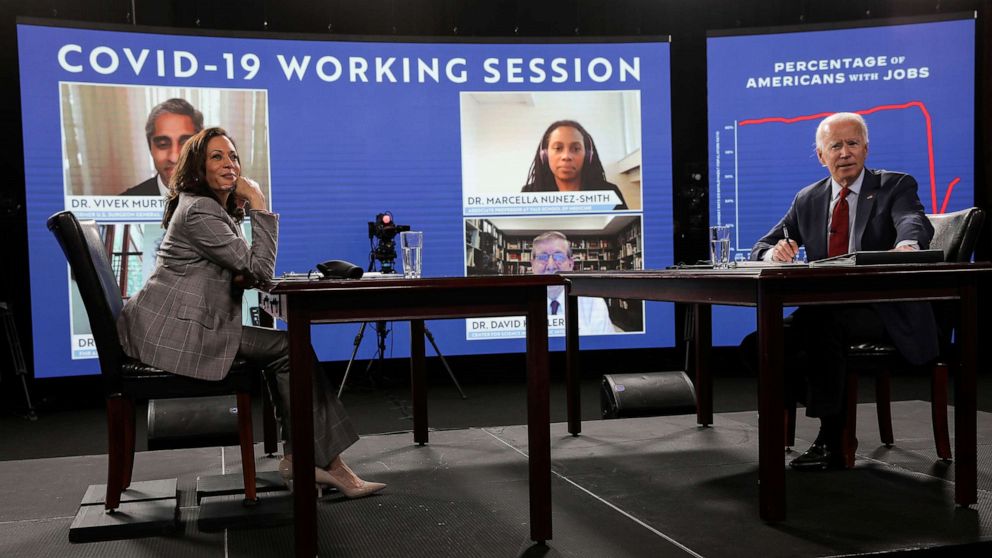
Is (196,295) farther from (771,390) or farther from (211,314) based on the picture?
(771,390)

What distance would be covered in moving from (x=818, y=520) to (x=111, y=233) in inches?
177

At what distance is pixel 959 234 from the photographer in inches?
120

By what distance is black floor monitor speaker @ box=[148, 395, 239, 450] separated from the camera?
3502 mm

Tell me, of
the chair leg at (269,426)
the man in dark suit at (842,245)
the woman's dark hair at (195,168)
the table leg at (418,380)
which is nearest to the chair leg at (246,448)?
the woman's dark hair at (195,168)

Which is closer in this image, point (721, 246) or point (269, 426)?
point (721, 246)

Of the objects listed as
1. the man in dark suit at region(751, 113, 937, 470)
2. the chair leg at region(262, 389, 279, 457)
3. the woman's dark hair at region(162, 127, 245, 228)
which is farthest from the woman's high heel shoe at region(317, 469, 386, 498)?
the man in dark suit at region(751, 113, 937, 470)

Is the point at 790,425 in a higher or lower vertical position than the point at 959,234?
lower

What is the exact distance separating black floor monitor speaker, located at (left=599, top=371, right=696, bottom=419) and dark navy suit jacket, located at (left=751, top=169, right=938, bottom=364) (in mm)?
951

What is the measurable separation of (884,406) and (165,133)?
4.42 metres

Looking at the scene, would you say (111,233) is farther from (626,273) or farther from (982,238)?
Answer: (982,238)

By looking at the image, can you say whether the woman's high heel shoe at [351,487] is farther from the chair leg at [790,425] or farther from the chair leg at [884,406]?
the chair leg at [884,406]

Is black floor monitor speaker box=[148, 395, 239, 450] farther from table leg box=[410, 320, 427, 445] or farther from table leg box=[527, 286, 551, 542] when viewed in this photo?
table leg box=[527, 286, 551, 542]

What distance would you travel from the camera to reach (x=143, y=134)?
207 inches

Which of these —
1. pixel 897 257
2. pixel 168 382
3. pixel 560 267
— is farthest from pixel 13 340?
pixel 897 257
